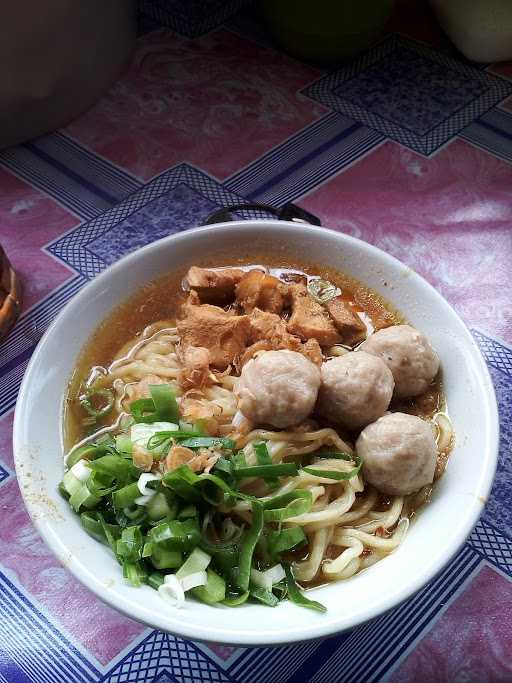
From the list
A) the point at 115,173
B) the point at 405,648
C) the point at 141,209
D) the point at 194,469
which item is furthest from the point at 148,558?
the point at 115,173

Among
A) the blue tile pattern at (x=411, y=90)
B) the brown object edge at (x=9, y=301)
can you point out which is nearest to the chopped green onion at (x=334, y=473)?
the brown object edge at (x=9, y=301)

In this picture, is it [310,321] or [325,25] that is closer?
[310,321]

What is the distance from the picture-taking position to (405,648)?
1.59 metres

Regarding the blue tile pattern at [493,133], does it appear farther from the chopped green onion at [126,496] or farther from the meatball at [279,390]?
the chopped green onion at [126,496]

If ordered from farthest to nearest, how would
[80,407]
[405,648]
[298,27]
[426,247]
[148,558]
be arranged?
[298,27], [426,247], [80,407], [405,648], [148,558]

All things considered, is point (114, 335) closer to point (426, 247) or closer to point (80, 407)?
point (80, 407)

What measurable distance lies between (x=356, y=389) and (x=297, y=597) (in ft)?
1.56

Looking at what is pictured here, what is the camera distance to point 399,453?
1546 millimetres

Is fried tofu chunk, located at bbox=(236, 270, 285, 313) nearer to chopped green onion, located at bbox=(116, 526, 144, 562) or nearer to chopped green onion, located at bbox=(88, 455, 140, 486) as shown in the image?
chopped green onion, located at bbox=(88, 455, 140, 486)

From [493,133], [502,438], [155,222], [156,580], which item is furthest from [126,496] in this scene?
[493,133]

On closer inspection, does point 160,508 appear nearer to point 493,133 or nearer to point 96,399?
point 96,399

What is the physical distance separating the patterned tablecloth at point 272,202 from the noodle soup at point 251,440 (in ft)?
0.82

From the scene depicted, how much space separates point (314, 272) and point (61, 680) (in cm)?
122

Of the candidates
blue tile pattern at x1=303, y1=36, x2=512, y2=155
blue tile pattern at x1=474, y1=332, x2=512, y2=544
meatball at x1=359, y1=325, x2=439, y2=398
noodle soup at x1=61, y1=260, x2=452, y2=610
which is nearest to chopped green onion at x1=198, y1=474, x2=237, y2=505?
noodle soup at x1=61, y1=260, x2=452, y2=610
